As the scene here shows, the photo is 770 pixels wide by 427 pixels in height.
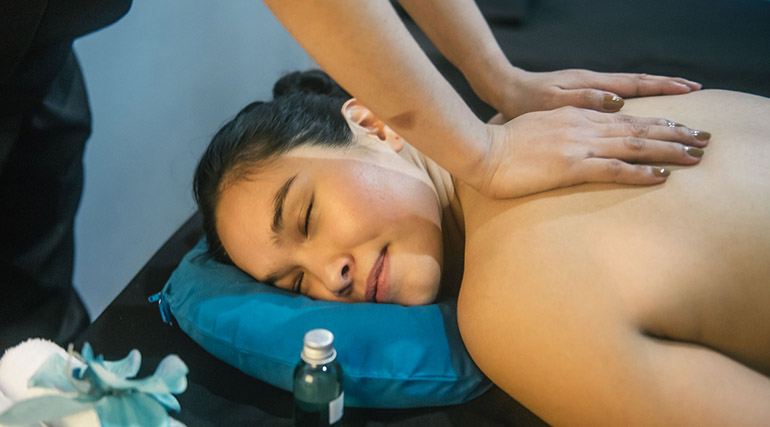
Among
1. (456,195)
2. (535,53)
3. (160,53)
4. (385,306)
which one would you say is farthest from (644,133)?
(160,53)

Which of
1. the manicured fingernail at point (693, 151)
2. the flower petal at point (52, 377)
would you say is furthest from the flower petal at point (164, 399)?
the manicured fingernail at point (693, 151)

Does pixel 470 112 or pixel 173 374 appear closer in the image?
pixel 173 374

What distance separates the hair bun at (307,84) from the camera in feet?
5.24

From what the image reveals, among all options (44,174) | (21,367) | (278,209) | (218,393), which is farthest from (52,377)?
(44,174)

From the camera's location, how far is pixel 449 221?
50.7 inches

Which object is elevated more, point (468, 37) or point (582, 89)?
point (468, 37)

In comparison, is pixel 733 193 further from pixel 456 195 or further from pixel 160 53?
pixel 160 53

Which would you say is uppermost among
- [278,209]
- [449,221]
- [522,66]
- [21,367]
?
[21,367]

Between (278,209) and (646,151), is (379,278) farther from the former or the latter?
(646,151)

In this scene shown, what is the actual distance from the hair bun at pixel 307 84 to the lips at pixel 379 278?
0.63 m

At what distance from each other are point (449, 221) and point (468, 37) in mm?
416

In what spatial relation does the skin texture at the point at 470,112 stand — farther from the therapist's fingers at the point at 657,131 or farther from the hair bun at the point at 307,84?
the hair bun at the point at 307,84

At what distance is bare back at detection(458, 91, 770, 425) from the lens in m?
0.84

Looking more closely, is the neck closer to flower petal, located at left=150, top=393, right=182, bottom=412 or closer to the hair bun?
the hair bun
